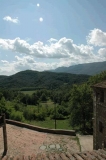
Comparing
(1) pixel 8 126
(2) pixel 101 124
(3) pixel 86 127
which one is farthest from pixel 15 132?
(3) pixel 86 127

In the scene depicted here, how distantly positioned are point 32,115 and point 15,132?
151 feet

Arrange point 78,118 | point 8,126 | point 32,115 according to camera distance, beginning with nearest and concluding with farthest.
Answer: point 8,126 < point 78,118 < point 32,115

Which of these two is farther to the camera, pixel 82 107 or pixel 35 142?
pixel 82 107

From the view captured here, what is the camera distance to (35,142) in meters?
14.9

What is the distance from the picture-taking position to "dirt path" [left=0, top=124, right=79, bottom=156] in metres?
13.4

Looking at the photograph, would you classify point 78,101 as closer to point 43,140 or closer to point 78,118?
point 78,118

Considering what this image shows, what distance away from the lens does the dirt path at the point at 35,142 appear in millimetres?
13359

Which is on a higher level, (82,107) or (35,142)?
(82,107)


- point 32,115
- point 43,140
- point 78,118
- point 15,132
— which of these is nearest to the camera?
point 43,140

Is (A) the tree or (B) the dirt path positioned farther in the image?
(A) the tree

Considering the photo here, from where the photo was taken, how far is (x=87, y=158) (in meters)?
5.34

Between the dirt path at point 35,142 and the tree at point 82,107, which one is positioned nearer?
the dirt path at point 35,142

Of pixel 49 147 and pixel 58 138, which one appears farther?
pixel 58 138

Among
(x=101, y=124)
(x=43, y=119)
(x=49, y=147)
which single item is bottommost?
(x=43, y=119)
